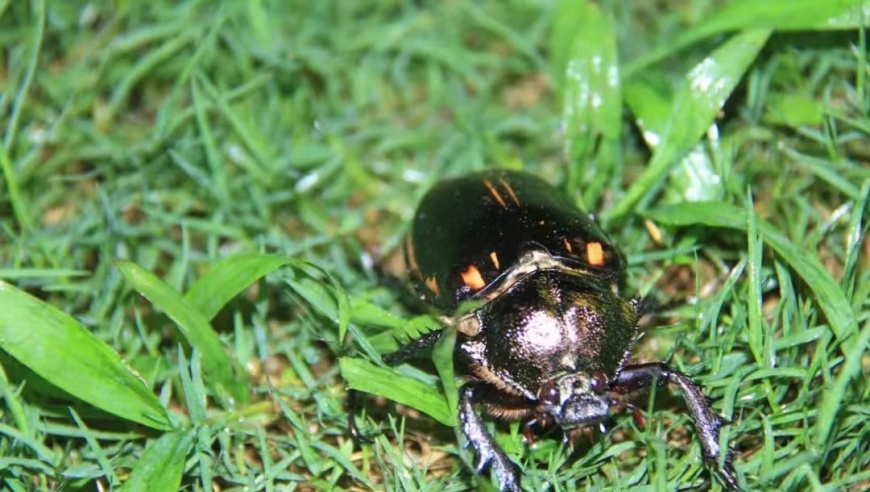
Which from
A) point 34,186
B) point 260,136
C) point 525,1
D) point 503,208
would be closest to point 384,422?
point 503,208

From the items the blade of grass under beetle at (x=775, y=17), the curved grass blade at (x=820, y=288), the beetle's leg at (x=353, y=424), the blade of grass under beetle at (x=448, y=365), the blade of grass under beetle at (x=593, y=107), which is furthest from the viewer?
the blade of grass under beetle at (x=593, y=107)

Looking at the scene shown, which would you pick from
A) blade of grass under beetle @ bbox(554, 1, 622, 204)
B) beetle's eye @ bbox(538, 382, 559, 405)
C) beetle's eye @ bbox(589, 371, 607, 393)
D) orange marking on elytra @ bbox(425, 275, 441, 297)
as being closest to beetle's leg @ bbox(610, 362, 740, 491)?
beetle's eye @ bbox(589, 371, 607, 393)

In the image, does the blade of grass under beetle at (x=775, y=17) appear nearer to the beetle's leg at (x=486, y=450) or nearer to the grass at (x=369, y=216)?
the grass at (x=369, y=216)

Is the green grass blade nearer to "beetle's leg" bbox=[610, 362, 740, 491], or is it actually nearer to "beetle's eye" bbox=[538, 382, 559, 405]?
"beetle's leg" bbox=[610, 362, 740, 491]

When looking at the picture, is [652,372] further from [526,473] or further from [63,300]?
[63,300]

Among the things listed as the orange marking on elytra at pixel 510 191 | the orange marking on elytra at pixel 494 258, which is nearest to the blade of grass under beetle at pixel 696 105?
the orange marking on elytra at pixel 510 191

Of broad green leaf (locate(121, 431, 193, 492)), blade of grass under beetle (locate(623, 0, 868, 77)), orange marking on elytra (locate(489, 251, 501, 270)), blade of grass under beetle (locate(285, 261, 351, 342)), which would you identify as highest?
blade of grass under beetle (locate(623, 0, 868, 77))
